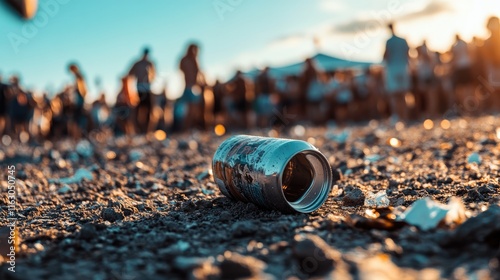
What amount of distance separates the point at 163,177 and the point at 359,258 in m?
3.33

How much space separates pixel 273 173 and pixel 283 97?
12.1m

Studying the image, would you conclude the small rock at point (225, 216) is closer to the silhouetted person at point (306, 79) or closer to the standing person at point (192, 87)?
the standing person at point (192, 87)

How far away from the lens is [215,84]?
14.7 metres

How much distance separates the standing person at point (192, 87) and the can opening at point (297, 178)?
7742 millimetres

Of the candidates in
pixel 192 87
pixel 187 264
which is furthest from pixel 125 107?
pixel 187 264

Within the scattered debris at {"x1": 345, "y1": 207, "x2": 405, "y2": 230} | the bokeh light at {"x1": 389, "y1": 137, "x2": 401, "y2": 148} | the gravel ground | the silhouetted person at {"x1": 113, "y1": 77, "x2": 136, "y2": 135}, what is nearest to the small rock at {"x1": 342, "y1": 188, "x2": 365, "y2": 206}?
the gravel ground

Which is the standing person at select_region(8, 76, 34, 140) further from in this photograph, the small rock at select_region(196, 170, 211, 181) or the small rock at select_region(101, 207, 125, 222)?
the small rock at select_region(101, 207, 125, 222)

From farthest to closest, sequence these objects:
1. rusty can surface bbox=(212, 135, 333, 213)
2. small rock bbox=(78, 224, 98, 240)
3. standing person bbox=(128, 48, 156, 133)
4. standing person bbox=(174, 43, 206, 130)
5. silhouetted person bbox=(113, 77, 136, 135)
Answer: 1. silhouetted person bbox=(113, 77, 136, 135)
2. standing person bbox=(174, 43, 206, 130)
3. standing person bbox=(128, 48, 156, 133)
4. rusty can surface bbox=(212, 135, 333, 213)
5. small rock bbox=(78, 224, 98, 240)

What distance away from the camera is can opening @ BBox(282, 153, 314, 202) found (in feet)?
10.8

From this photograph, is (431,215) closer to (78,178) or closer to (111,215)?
(111,215)

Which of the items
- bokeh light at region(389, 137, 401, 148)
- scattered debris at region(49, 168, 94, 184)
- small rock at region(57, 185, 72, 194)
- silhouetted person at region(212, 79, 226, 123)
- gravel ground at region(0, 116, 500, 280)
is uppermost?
silhouetted person at region(212, 79, 226, 123)

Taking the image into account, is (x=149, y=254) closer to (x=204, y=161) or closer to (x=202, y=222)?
(x=202, y=222)

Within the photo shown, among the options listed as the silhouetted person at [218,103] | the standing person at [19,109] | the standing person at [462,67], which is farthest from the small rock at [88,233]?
the silhouetted person at [218,103]

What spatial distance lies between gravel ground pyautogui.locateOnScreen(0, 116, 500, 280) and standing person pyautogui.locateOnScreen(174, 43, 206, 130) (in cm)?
550
